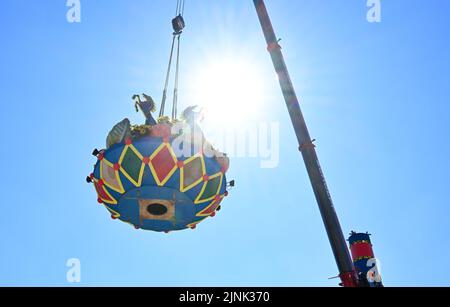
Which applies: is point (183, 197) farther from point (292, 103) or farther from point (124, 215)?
point (292, 103)

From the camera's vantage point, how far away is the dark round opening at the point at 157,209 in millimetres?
9982

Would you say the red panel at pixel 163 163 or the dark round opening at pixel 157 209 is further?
the dark round opening at pixel 157 209

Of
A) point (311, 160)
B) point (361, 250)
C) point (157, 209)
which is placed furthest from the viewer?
point (361, 250)

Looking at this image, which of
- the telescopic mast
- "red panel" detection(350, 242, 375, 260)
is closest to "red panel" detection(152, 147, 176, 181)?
the telescopic mast

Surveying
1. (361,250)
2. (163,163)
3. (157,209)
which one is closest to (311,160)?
(163,163)

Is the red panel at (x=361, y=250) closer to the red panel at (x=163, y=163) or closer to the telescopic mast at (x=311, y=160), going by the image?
the telescopic mast at (x=311, y=160)

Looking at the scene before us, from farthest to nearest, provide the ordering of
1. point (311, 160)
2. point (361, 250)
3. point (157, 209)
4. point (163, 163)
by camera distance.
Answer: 1. point (361, 250)
2. point (311, 160)
3. point (157, 209)
4. point (163, 163)

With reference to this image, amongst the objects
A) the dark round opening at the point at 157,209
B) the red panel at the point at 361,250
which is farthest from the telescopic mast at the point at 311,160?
the red panel at the point at 361,250

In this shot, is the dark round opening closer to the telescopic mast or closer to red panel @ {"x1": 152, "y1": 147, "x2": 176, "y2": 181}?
red panel @ {"x1": 152, "y1": 147, "x2": 176, "y2": 181}

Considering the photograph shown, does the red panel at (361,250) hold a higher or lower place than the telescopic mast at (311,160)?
higher

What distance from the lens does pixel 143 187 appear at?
952cm

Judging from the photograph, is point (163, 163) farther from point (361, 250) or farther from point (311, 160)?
point (361, 250)

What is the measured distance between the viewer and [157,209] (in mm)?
10102
